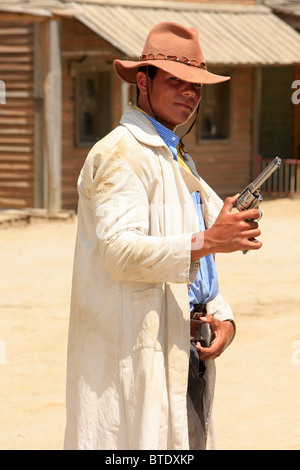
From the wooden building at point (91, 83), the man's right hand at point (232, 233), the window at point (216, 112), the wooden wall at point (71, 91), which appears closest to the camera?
the man's right hand at point (232, 233)

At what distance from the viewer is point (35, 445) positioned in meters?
4.97

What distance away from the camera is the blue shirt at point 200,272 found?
115 inches

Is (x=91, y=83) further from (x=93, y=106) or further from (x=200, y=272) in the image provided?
(x=200, y=272)

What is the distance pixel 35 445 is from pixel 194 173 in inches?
95.5

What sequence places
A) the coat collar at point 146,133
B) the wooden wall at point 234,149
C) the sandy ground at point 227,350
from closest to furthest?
the coat collar at point 146,133 < the sandy ground at point 227,350 < the wooden wall at point 234,149

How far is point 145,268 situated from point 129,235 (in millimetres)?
104

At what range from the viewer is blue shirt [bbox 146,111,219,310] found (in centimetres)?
292

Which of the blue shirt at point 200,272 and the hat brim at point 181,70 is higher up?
the hat brim at point 181,70

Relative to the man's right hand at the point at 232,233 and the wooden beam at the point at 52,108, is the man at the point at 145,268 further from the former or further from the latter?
the wooden beam at the point at 52,108

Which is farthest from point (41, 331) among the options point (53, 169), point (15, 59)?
point (15, 59)

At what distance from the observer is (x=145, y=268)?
2.65 metres

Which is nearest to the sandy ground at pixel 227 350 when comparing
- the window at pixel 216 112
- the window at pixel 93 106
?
the window at pixel 93 106

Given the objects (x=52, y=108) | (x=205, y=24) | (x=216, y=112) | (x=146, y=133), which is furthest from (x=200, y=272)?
(x=216, y=112)
